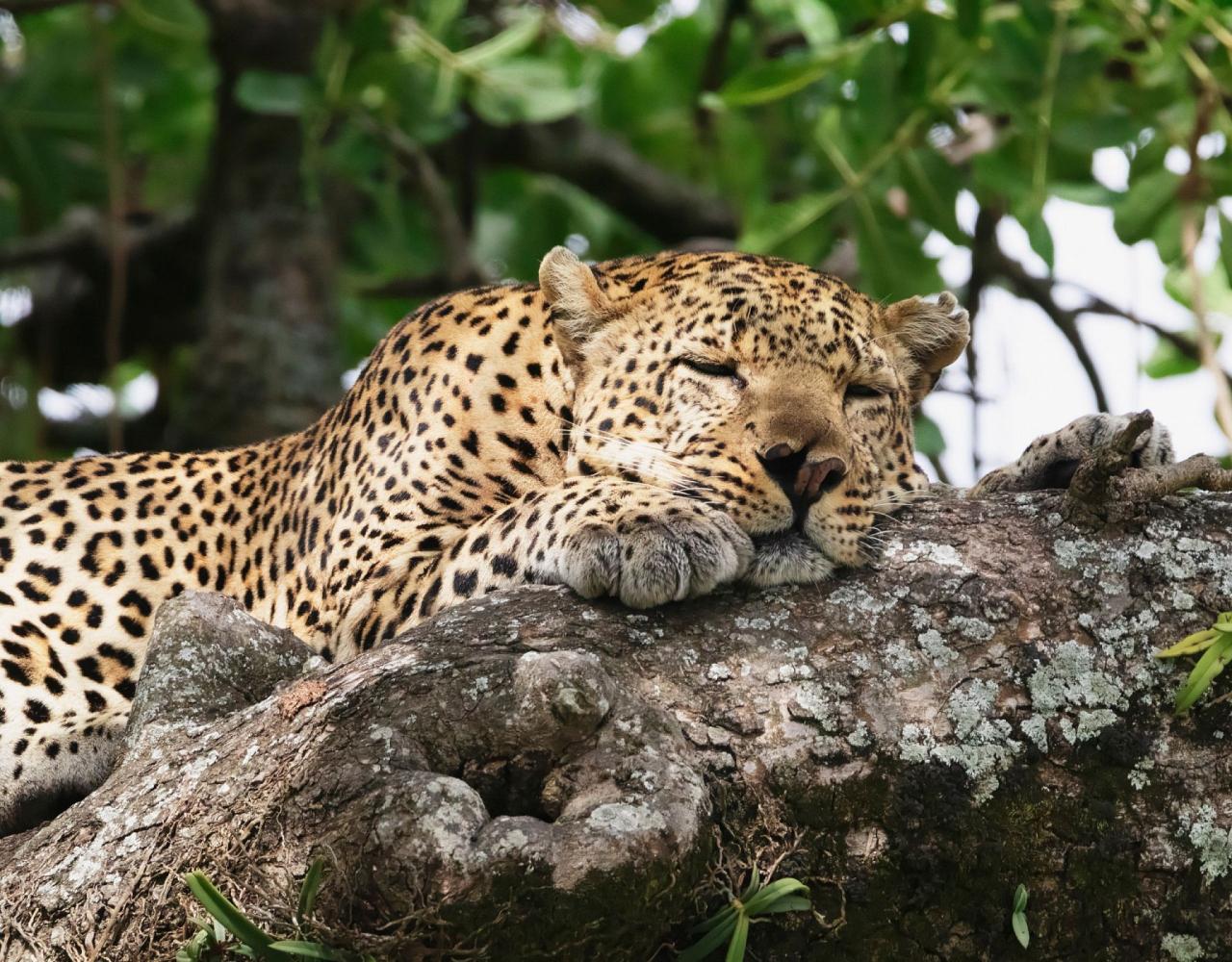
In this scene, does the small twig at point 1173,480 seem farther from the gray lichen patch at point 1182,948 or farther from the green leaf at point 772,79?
the green leaf at point 772,79

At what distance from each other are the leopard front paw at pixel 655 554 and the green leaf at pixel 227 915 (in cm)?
142

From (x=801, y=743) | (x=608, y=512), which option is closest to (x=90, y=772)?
(x=608, y=512)

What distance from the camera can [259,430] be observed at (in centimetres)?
1080

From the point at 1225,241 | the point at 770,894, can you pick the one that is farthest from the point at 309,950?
the point at 1225,241

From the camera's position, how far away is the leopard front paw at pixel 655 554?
4.67 m

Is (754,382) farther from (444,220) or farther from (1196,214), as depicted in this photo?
(444,220)

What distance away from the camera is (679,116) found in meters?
12.5

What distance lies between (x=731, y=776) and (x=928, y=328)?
11.7 feet

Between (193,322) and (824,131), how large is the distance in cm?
549

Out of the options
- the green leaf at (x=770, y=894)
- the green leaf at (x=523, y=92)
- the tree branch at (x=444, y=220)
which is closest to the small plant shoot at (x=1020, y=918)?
the green leaf at (x=770, y=894)

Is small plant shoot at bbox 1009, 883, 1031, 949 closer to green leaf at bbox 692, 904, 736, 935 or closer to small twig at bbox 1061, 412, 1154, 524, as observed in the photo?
green leaf at bbox 692, 904, 736, 935

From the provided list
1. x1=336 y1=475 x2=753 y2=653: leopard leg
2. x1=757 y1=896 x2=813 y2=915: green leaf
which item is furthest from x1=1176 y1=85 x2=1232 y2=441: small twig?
x1=757 y1=896 x2=813 y2=915: green leaf

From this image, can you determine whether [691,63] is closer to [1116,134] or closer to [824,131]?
[824,131]

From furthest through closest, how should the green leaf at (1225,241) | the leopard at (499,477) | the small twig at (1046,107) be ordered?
the green leaf at (1225,241) → the small twig at (1046,107) → the leopard at (499,477)
